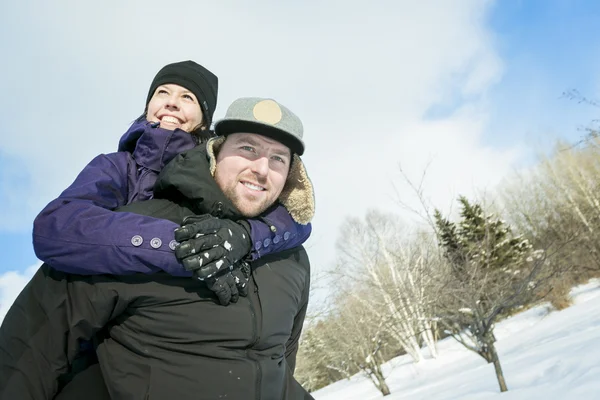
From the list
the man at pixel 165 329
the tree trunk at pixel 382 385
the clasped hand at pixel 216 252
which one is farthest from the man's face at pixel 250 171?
the tree trunk at pixel 382 385

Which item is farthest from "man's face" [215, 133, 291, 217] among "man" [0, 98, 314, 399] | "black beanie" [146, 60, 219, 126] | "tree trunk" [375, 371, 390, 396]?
"tree trunk" [375, 371, 390, 396]

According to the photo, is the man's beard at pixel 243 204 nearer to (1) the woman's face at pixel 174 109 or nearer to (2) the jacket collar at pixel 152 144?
(2) the jacket collar at pixel 152 144

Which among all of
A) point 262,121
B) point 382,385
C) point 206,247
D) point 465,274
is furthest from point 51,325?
point 382,385

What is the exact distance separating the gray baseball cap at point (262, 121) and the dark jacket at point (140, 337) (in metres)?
0.72

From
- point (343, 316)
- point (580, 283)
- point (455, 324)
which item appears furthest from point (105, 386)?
point (580, 283)

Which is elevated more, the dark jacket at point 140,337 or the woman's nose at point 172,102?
the woman's nose at point 172,102

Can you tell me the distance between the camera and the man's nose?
5.39 feet

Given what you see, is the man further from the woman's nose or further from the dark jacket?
the woman's nose

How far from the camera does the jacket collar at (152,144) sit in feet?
5.76

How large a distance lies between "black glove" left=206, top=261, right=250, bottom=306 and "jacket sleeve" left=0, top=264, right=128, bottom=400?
0.30 metres

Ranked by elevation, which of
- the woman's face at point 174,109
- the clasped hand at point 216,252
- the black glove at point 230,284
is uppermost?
the woman's face at point 174,109

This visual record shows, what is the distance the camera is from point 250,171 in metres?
1.64

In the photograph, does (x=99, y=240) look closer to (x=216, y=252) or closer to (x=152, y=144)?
(x=216, y=252)

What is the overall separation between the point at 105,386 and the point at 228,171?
0.91 meters
